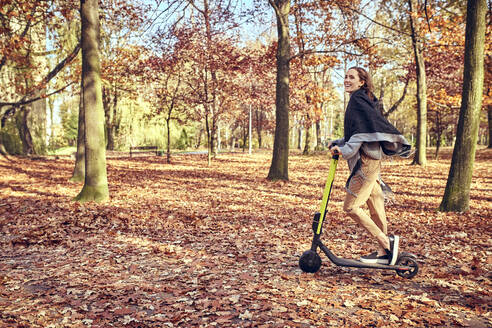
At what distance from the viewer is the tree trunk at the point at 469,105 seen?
712 cm

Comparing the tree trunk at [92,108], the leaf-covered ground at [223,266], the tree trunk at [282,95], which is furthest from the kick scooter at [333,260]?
the tree trunk at [282,95]

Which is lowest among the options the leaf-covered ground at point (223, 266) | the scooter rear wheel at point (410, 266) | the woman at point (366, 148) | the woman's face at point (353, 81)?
the leaf-covered ground at point (223, 266)

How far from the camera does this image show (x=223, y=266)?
475 cm

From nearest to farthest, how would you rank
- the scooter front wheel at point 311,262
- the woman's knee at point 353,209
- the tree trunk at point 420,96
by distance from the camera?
1. the woman's knee at point 353,209
2. the scooter front wheel at point 311,262
3. the tree trunk at point 420,96

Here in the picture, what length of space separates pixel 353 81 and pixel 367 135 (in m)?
0.66

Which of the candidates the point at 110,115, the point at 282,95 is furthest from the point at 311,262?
the point at 110,115

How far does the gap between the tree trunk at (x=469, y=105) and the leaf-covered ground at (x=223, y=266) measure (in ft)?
1.98

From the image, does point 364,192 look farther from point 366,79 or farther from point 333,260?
point 366,79

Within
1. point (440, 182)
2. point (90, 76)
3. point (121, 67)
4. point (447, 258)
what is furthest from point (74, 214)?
point (121, 67)

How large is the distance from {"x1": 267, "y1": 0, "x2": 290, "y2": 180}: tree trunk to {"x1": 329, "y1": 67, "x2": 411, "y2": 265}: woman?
8619mm

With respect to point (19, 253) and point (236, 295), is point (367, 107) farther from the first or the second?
point (19, 253)

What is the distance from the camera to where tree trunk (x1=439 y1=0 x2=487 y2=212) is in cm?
712

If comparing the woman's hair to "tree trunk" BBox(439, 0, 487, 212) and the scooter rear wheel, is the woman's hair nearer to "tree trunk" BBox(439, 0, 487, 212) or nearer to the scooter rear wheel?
the scooter rear wheel

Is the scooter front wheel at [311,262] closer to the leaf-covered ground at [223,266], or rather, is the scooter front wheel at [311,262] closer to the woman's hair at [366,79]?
the leaf-covered ground at [223,266]
